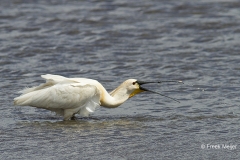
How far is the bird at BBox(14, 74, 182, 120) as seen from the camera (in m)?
9.27

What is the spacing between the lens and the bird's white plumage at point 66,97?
9.25 metres

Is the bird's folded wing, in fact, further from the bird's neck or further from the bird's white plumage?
the bird's neck

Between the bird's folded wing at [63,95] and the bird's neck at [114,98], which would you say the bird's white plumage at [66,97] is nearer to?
the bird's folded wing at [63,95]

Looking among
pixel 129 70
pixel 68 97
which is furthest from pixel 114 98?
pixel 129 70

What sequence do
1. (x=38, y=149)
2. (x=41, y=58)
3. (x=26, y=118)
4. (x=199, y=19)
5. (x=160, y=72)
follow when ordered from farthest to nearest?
1. (x=199, y=19)
2. (x=41, y=58)
3. (x=160, y=72)
4. (x=26, y=118)
5. (x=38, y=149)

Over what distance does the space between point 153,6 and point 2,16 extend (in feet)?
12.1

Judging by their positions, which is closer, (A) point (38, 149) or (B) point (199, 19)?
(A) point (38, 149)

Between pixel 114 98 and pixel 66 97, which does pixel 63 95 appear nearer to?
pixel 66 97

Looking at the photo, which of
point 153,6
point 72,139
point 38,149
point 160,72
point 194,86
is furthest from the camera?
point 153,6

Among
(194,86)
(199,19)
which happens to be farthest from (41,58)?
(199,19)

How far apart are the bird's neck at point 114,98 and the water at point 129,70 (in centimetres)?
18

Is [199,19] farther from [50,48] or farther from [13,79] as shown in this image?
[13,79]

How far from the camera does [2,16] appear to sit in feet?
55.2

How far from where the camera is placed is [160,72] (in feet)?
38.7
